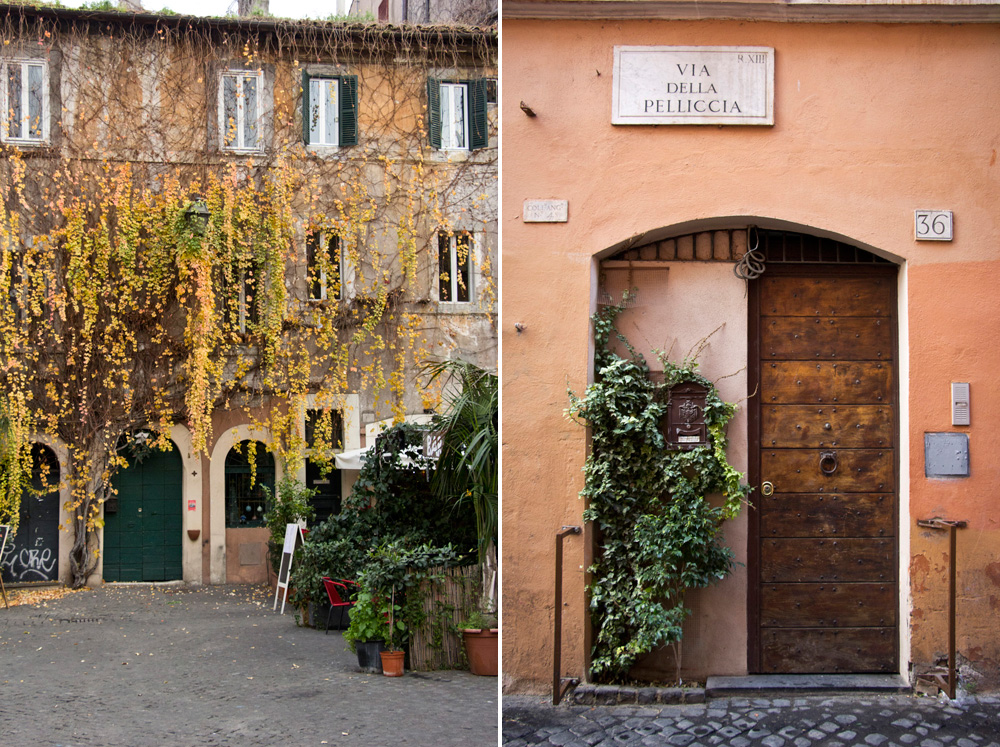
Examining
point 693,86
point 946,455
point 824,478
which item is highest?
point 693,86

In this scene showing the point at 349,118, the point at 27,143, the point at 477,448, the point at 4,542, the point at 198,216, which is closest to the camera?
the point at 477,448

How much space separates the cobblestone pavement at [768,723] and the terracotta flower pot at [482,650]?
2.12m

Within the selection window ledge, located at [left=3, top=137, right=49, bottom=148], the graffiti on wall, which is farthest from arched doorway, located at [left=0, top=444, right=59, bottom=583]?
window ledge, located at [left=3, top=137, right=49, bottom=148]

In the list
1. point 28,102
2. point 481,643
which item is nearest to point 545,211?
point 481,643

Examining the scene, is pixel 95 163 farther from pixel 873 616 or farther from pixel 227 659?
pixel 873 616

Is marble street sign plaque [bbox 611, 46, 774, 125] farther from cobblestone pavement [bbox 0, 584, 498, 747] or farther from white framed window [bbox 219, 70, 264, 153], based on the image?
white framed window [bbox 219, 70, 264, 153]

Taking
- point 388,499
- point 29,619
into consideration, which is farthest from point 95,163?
point 388,499

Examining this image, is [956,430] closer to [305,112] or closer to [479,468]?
[479,468]

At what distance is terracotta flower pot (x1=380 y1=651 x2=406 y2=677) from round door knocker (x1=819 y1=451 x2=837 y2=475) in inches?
142

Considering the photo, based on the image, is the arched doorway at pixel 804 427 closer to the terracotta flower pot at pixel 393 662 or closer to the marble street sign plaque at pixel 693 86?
the marble street sign plaque at pixel 693 86

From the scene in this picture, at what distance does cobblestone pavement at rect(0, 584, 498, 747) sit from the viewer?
678 centimetres

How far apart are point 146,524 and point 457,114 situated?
713 centimetres

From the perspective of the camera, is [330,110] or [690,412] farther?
[330,110]

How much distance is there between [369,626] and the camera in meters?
8.23
